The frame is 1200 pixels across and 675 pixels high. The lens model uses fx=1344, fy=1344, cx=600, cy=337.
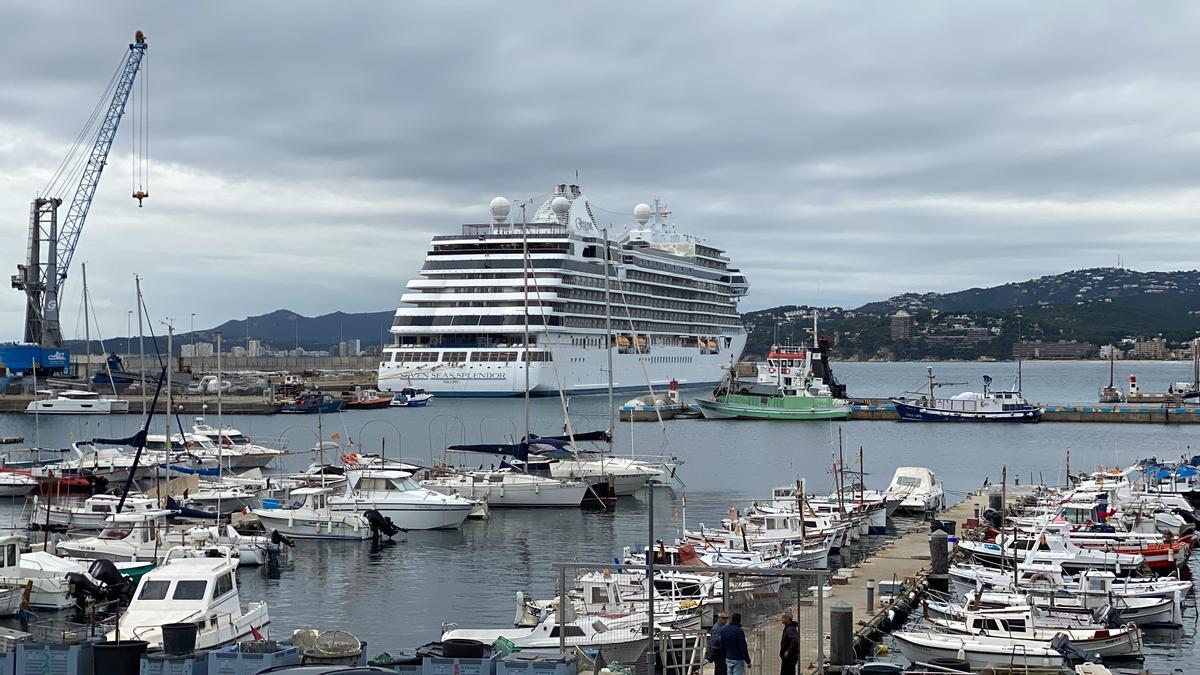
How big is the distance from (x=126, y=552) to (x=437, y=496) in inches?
382

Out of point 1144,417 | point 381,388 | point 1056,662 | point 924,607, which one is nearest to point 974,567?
point 924,607

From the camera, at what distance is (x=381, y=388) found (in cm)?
11162

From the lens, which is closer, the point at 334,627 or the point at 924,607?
the point at 924,607

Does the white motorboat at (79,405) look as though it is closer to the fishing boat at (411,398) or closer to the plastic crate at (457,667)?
the fishing boat at (411,398)

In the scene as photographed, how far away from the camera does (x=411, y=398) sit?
105 meters

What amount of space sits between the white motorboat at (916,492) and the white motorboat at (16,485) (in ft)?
93.4

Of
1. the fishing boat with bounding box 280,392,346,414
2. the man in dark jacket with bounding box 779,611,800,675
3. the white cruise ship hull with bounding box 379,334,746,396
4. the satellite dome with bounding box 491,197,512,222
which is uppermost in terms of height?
the satellite dome with bounding box 491,197,512,222

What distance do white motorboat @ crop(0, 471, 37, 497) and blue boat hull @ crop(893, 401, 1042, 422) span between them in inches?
2415

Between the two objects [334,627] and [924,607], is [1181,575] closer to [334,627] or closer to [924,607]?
[924,607]

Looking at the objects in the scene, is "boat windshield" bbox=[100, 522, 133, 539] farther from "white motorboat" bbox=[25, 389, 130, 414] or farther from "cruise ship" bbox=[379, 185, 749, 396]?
"white motorboat" bbox=[25, 389, 130, 414]

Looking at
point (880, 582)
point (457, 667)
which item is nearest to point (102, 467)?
point (880, 582)

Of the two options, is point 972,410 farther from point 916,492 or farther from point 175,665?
point 175,665

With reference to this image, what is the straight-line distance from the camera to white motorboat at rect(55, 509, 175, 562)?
3092 cm

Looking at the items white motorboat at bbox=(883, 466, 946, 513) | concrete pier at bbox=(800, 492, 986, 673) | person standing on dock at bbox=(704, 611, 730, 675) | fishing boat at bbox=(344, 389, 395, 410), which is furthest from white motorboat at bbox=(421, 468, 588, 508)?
fishing boat at bbox=(344, 389, 395, 410)
